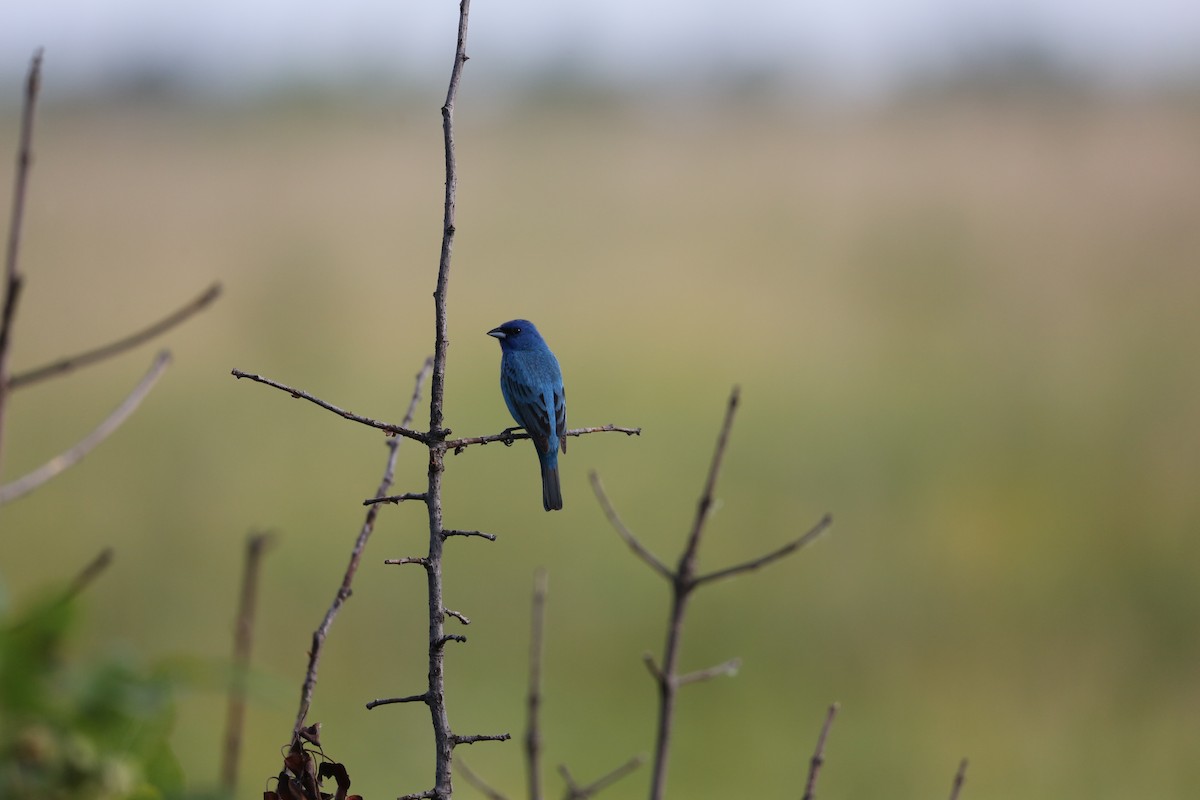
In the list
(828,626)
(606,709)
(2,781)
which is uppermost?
(2,781)

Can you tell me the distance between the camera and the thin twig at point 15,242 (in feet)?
2.76

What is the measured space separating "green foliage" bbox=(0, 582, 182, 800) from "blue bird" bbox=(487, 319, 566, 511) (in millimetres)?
2277

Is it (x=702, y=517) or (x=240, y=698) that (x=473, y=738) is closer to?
(x=240, y=698)

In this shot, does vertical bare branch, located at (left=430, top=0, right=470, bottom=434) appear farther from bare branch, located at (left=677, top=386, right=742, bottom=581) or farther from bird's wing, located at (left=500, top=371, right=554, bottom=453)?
bird's wing, located at (left=500, top=371, right=554, bottom=453)

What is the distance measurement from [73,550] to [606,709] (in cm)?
449

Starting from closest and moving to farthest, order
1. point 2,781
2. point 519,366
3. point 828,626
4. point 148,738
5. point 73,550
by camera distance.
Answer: point 2,781
point 148,738
point 519,366
point 828,626
point 73,550

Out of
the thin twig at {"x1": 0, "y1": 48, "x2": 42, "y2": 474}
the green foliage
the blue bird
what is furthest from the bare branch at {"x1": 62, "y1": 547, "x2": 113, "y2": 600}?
the blue bird

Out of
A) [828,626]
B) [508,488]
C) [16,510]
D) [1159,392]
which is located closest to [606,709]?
[828,626]

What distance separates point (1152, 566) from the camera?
360 inches

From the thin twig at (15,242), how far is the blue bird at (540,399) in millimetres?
2453

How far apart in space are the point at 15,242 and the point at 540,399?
2.86 meters

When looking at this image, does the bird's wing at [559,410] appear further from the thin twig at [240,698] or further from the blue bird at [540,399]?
the thin twig at [240,698]

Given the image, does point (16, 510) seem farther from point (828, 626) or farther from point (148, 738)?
point (148, 738)

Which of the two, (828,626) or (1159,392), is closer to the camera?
(828,626)
